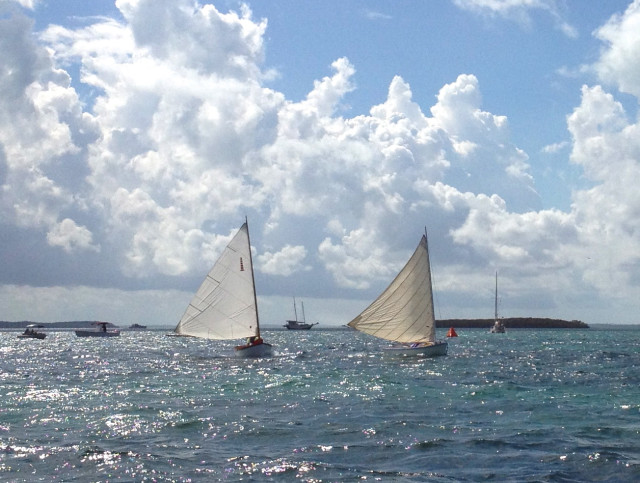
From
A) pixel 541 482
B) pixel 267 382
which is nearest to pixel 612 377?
A: pixel 267 382

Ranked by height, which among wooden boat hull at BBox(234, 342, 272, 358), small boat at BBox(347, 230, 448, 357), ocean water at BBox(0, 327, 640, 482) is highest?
small boat at BBox(347, 230, 448, 357)

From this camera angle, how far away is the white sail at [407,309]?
62125 mm

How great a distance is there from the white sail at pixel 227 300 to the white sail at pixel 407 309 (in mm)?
9548

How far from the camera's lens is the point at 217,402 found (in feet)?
103

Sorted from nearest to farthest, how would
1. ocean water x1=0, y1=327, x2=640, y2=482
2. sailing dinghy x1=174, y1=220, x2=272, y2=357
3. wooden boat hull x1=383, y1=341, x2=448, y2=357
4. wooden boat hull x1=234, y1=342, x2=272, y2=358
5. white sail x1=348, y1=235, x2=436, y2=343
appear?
ocean water x1=0, y1=327, x2=640, y2=482 → white sail x1=348, y1=235, x2=436, y2=343 → sailing dinghy x1=174, y1=220, x2=272, y2=357 → wooden boat hull x1=383, y1=341, x2=448, y2=357 → wooden boat hull x1=234, y1=342, x2=272, y2=358

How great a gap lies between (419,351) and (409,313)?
11.1ft

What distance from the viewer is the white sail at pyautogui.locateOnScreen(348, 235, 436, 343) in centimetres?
6212

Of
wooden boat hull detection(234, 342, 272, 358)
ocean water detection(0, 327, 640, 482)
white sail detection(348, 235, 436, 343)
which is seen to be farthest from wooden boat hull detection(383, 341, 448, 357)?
ocean water detection(0, 327, 640, 482)

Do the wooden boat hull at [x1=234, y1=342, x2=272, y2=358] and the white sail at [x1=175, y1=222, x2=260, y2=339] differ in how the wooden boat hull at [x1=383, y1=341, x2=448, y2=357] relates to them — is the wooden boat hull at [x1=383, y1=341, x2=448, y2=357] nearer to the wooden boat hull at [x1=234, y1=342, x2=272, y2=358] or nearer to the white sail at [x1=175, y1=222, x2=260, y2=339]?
the wooden boat hull at [x1=234, y1=342, x2=272, y2=358]

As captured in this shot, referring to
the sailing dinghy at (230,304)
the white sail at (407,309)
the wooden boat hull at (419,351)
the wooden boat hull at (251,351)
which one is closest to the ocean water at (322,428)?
the white sail at (407,309)

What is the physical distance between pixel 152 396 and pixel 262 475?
1712 cm

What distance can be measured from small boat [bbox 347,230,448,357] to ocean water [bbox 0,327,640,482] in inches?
672

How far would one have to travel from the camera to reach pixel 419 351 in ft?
206

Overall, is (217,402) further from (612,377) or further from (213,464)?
(612,377)
